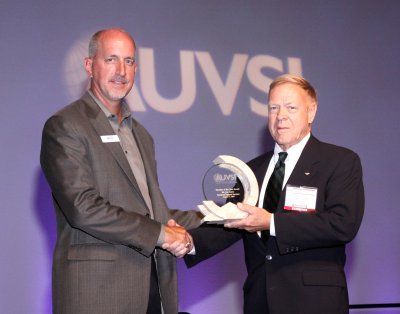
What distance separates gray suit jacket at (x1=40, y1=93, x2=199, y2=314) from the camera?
2.73 meters

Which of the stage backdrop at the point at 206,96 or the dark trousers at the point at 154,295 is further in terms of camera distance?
the stage backdrop at the point at 206,96

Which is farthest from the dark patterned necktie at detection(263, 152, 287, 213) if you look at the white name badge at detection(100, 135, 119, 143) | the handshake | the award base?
the white name badge at detection(100, 135, 119, 143)

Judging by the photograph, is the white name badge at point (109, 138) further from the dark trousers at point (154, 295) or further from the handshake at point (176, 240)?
the dark trousers at point (154, 295)

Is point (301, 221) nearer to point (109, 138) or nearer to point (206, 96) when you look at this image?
point (109, 138)

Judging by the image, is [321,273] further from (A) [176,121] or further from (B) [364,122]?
(B) [364,122]

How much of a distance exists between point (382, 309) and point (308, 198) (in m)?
2.78

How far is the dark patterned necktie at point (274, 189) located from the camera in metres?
3.07

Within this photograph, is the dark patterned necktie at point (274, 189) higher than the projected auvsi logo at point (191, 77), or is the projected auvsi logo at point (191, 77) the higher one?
the projected auvsi logo at point (191, 77)

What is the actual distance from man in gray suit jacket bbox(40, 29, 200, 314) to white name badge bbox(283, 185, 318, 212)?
57 centimetres

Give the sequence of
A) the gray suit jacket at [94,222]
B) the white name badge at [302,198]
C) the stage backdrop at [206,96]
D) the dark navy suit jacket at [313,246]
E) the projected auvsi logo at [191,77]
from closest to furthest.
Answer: the gray suit jacket at [94,222] → the dark navy suit jacket at [313,246] → the white name badge at [302,198] → the stage backdrop at [206,96] → the projected auvsi logo at [191,77]

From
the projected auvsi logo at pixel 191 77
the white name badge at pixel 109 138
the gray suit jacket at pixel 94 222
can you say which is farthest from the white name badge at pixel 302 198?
the projected auvsi logo at pixel 191 77

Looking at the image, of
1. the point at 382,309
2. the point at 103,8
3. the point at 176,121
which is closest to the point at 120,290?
the point at 176,121

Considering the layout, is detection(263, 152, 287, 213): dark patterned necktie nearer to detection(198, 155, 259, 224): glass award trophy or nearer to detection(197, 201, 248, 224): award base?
detection(198, 155, 259, 224): glass award trophy

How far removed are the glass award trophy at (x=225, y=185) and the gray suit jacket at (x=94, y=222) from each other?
313 mm
